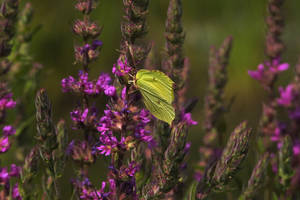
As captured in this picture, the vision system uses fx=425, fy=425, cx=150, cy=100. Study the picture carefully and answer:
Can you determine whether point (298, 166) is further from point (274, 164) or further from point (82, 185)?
point (82, 185)

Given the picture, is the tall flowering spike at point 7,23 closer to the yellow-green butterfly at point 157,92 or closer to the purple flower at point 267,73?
the yellow-green butterfly at point 157,92

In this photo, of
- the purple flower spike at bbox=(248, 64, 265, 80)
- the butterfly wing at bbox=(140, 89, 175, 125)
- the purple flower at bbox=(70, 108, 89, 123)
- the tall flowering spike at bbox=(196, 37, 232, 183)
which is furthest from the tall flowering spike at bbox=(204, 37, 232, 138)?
the purple flower at bbox=(70, 108, 89, 123)

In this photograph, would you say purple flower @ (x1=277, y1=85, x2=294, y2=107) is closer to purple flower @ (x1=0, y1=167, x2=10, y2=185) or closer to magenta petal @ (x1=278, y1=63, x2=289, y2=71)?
magenta petal @ (x1=278, y1=63, x2=289, y2=71)

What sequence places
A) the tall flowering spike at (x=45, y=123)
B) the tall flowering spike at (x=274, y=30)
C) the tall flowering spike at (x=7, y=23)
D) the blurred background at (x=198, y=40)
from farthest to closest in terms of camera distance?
the blurred background at (x=198, y=40)
the tall flowering spike at (x=274, y=30)
the tall flowering spike at (x=7, y=23)
the tall flowering spike at (x=45, y=123)

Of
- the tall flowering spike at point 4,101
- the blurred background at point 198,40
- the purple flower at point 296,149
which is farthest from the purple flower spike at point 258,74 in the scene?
the blurred background at point 198,40

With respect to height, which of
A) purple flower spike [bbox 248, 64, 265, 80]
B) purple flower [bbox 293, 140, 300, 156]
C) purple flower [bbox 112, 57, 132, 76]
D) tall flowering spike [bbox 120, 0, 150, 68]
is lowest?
purple flower [bbox 293, 140, 300, 156]

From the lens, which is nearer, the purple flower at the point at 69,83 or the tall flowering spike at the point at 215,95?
the purple flower at the point at 69,83

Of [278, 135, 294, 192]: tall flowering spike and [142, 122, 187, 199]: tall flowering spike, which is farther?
[278, 135, 294, 192]: tall flowering spike

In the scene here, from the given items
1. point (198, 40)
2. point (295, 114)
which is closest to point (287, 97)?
point (295, 114)
